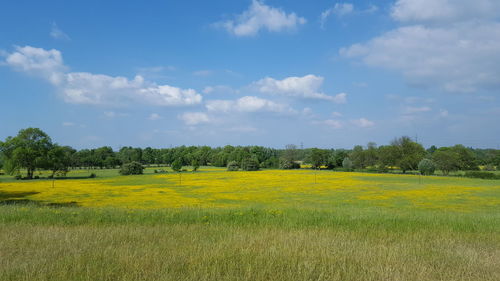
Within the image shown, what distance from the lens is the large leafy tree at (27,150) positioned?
68750 mm

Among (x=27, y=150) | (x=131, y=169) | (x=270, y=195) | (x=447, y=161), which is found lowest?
(x=270, y=195)

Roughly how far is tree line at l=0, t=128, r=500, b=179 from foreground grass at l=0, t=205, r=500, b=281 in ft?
259

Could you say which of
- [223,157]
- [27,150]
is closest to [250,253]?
[27,150]

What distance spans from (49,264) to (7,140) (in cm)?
9003

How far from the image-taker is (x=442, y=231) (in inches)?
321

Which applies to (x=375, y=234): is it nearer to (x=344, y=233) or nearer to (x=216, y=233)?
(x=344, y=233)

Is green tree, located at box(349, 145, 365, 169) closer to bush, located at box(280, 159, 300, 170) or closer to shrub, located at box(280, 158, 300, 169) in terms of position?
shrub, located at box(280, 158, 300, 169)

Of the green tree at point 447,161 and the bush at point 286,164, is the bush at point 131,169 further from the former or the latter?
the green tree at point 447,161

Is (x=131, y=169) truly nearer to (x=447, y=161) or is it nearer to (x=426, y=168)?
(x=426, y=168)

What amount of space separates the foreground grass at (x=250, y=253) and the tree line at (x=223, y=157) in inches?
3111

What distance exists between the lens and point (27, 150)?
232 ft

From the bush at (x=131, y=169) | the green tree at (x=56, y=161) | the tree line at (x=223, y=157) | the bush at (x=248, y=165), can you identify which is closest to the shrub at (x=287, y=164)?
the tree line at (x=223, y=157)

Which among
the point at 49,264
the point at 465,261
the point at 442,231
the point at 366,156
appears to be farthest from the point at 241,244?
the point at 366,156

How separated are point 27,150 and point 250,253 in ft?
276
